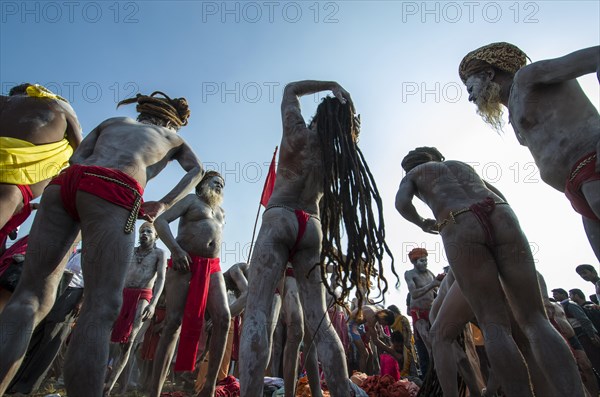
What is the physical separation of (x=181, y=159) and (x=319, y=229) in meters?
1.28

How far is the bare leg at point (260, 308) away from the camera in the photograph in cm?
295

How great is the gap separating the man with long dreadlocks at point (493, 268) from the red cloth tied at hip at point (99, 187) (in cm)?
237

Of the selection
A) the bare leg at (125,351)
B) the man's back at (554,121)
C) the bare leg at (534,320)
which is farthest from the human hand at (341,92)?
the bare leg at (125,351)

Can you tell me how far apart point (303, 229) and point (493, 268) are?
1456 mm

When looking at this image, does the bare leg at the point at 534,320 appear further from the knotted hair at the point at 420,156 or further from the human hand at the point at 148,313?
the human hand at the point at 148,313

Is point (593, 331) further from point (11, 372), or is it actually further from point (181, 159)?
point (11, 372)

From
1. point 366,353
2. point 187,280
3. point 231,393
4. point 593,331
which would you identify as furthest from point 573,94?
point 366,353

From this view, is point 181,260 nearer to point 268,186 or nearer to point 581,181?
point 268,186

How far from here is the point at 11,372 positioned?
2.53 m

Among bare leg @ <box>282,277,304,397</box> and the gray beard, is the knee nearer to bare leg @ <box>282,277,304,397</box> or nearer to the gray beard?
bare leg @ <box>282,277,304,397</box>

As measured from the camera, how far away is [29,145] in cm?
359

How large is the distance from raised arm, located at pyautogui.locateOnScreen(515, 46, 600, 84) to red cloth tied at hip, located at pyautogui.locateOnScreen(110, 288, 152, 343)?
20.1ft

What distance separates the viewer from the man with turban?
8.75 m

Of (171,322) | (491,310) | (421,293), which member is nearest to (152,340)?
(171,322)
